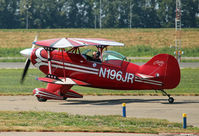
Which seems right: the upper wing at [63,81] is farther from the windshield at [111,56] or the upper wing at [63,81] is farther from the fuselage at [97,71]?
the windshield at [111,56]

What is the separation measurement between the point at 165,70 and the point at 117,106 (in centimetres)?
280

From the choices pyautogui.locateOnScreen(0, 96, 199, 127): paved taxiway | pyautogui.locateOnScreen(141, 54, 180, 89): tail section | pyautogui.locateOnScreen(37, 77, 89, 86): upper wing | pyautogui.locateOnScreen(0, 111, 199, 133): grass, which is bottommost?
pyautogui.locateOnScreen(0, 96, 199, 127): paved taxiway

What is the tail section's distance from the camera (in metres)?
18.3

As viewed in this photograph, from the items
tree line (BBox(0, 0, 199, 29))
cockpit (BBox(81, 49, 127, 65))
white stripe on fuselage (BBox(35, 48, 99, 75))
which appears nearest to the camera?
cockpit (BBox(81, 49, 127, 65))

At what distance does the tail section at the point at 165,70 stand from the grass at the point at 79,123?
186 inches

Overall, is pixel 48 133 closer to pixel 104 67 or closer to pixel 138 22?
pixel 104 67

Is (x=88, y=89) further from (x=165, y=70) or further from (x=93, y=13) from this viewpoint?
(x=93, y=13)

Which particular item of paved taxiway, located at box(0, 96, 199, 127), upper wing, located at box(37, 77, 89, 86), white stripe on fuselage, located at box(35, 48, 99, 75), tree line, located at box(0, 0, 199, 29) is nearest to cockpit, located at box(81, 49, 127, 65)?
white stripe on fuselage, located at box(35, 48, 99, 75)

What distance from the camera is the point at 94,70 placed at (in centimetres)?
1944

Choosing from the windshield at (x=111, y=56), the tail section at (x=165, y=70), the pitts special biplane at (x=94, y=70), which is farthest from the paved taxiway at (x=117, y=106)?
the windshield at (x=111, y=56)

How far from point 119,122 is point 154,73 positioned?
5.79 m

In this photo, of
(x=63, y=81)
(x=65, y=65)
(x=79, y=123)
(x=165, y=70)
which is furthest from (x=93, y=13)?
(x=79, y=123)

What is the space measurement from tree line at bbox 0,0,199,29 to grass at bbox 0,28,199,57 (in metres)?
30.4

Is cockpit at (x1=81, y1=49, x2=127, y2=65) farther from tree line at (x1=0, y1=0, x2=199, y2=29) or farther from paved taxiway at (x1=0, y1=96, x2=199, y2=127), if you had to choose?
tree line at (x1=0, y1=0, x2=199, y2=29)
